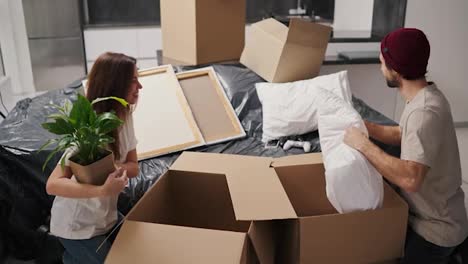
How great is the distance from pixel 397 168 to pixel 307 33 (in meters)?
1.41

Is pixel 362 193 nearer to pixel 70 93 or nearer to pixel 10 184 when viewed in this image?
pixel 10 184

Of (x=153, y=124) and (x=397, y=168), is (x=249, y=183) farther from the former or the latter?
(x=153, y=124)

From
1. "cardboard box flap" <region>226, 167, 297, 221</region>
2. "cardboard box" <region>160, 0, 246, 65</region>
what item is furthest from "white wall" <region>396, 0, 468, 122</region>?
"cardboard box flap" <region>226, 167, 297, 221</region>

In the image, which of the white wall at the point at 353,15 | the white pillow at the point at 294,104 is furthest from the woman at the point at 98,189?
the white wall at the point at 353,15

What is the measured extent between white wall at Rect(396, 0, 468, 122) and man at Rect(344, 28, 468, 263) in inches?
85.8

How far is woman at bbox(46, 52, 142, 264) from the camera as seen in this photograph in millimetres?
1348

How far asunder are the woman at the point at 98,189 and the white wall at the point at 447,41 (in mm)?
2692

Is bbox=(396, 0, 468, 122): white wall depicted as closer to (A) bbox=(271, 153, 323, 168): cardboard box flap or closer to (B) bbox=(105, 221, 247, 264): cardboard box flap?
(A) bbox=(271, 153, 323, 168): cardboard box flap

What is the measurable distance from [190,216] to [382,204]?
77 cm

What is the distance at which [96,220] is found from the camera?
1457mm

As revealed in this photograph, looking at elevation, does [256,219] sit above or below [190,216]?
above

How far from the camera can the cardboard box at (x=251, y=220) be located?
127cm

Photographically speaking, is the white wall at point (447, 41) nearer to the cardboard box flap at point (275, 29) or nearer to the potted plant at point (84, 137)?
the cardboard box flap at point (275, 29)

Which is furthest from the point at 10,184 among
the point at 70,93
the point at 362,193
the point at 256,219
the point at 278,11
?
the point at 278,11
